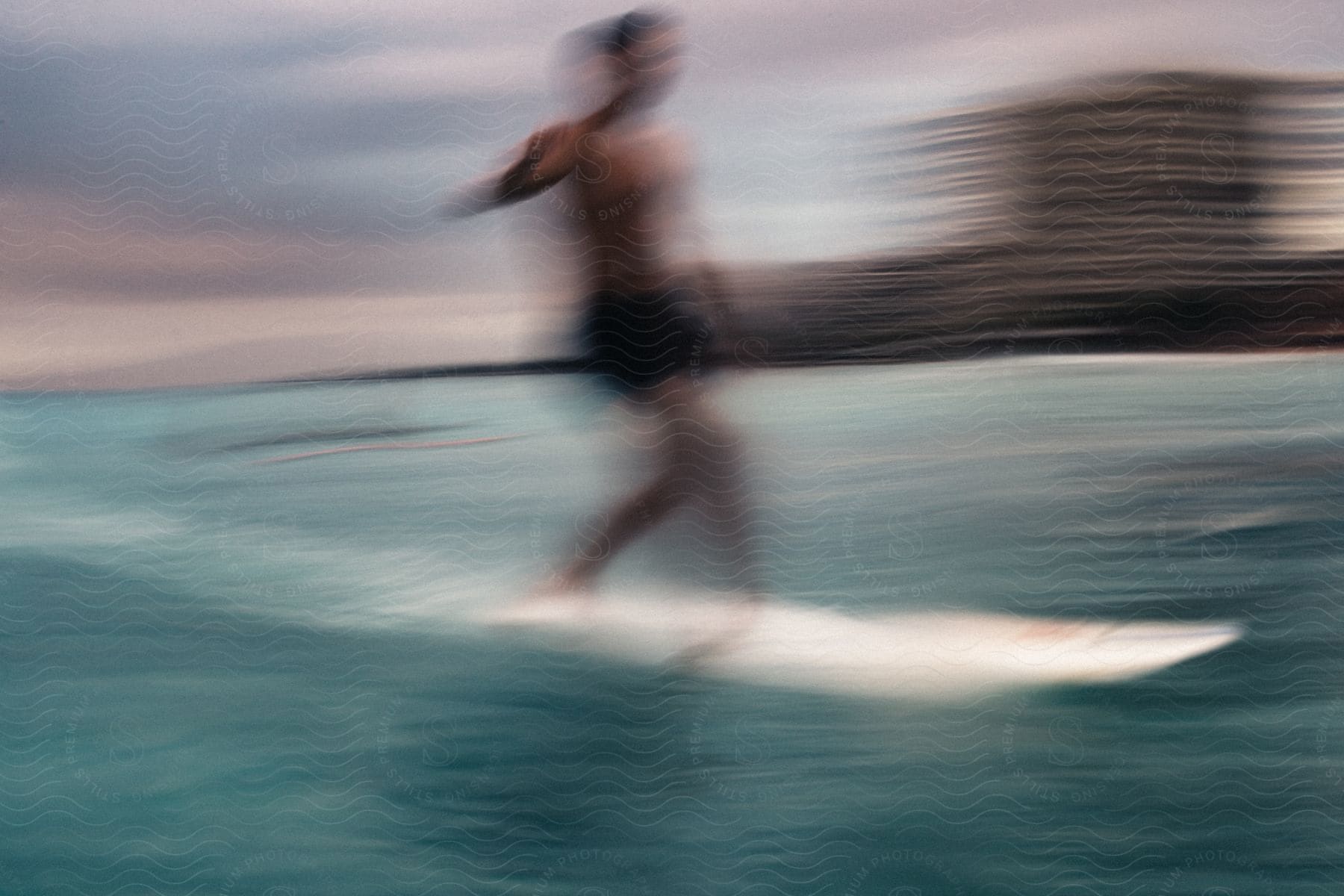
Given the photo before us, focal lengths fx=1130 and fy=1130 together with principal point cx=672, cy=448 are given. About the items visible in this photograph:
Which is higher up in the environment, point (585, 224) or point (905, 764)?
point (585, 224)

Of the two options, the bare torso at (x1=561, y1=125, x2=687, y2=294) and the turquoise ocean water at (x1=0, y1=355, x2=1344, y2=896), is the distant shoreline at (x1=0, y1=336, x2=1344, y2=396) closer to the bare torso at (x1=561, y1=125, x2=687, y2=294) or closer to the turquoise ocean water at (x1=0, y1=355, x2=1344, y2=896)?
the turquoise ocean water at (x1=0, y1=355, x2=1344, y2=896)

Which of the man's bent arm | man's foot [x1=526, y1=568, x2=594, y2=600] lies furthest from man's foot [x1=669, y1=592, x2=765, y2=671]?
the man's bent arm

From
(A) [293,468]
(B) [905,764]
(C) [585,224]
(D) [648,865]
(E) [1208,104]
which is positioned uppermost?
(E) [1208,104]

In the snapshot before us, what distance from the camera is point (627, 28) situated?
6.65ft

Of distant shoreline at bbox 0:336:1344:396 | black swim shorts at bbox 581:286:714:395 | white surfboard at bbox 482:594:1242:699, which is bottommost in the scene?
white surfboard at bbox 482:594:1242:699

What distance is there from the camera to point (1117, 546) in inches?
83.0

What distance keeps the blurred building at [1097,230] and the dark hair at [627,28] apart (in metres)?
0.43

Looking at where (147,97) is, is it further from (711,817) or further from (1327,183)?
(1327,183)

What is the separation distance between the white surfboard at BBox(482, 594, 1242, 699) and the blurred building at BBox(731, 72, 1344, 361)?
0.50m

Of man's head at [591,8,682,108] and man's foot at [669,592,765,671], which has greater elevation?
man's head at [591,8,682,108]

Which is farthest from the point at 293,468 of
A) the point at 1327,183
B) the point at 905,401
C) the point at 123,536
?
the point at 1327,183

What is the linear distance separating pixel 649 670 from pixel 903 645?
48 cm

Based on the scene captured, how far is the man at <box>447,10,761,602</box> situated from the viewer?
2.04 meters

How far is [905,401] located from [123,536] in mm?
1496
